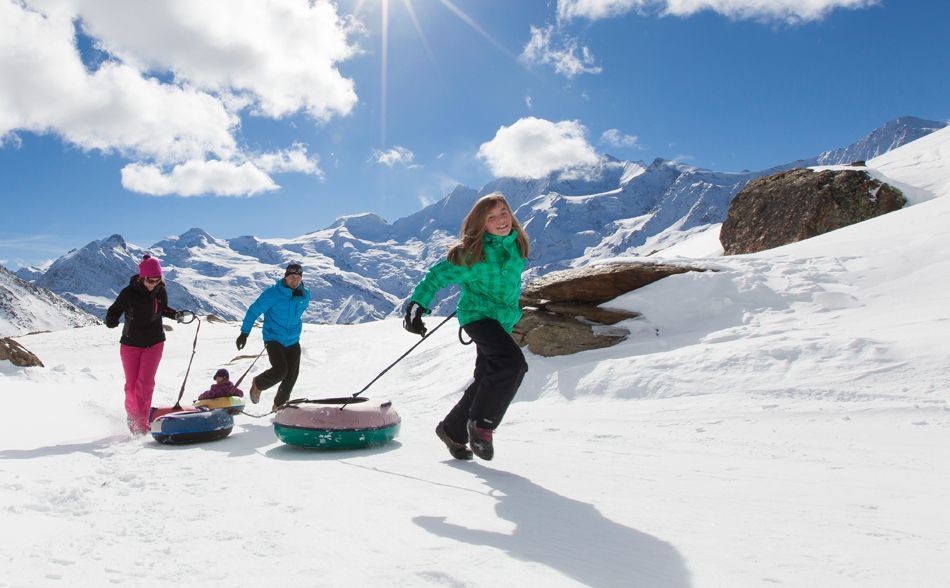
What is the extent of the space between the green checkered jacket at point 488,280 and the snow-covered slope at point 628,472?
123 cm

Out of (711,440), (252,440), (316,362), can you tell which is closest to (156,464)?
(252,440)

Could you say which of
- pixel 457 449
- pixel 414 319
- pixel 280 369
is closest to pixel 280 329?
pixel 280 369

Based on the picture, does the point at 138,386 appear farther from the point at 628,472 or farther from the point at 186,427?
the point at 628,472

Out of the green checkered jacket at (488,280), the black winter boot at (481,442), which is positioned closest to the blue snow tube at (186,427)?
the green checkered jacket at (488,280)

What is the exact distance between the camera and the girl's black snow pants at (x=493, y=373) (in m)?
4.40

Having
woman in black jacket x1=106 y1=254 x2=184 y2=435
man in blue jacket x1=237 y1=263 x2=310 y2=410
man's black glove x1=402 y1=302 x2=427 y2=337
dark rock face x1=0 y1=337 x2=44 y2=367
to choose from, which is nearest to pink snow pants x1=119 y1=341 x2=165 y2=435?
woman in black jacket x1=106 y1=254 x2=184 y2=435

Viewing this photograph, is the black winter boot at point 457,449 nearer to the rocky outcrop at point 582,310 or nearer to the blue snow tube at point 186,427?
the blue snow tube at point 186,427

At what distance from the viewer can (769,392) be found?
6133mm

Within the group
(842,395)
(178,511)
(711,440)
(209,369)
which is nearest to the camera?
(178,511)

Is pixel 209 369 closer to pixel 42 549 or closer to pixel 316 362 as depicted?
pixel 316 362

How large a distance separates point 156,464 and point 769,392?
19.3ft

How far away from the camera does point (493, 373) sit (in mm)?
4492

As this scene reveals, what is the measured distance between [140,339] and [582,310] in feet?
21.7

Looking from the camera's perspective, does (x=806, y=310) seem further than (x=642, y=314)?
No
